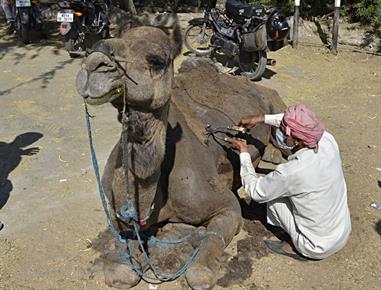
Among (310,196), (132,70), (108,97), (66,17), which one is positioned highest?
(132,70)

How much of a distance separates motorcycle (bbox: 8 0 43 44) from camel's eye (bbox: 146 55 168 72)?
880 cm

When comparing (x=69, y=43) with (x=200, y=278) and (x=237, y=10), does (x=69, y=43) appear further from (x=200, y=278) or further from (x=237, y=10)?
(x=200, y=278)

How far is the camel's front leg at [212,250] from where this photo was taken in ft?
12.3

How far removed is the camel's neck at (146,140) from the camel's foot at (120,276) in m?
0.91

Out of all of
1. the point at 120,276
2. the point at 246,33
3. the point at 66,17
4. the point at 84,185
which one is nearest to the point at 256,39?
the point at 246,33

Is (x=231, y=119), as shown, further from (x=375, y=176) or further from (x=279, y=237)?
(x=375, y=176)

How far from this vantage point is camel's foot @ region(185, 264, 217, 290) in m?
3.73

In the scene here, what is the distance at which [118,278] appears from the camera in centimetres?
377

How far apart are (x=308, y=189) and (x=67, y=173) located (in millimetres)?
2791

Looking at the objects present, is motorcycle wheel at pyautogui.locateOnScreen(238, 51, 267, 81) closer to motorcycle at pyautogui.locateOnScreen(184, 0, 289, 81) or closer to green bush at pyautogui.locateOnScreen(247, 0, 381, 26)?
motorcycle at pyautogui.locateOnScreen(184, 0, 289, 81)

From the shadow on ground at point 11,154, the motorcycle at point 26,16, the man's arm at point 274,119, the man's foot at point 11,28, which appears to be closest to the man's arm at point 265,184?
the man's arm at point 274,119

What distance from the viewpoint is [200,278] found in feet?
12.2

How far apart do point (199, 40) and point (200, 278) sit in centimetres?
725

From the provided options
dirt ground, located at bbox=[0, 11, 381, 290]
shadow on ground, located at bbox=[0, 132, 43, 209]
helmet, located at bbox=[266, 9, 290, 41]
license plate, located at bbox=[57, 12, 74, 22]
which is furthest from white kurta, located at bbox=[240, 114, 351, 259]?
license plate, located at bbox=[57, 12, 74, 22]
